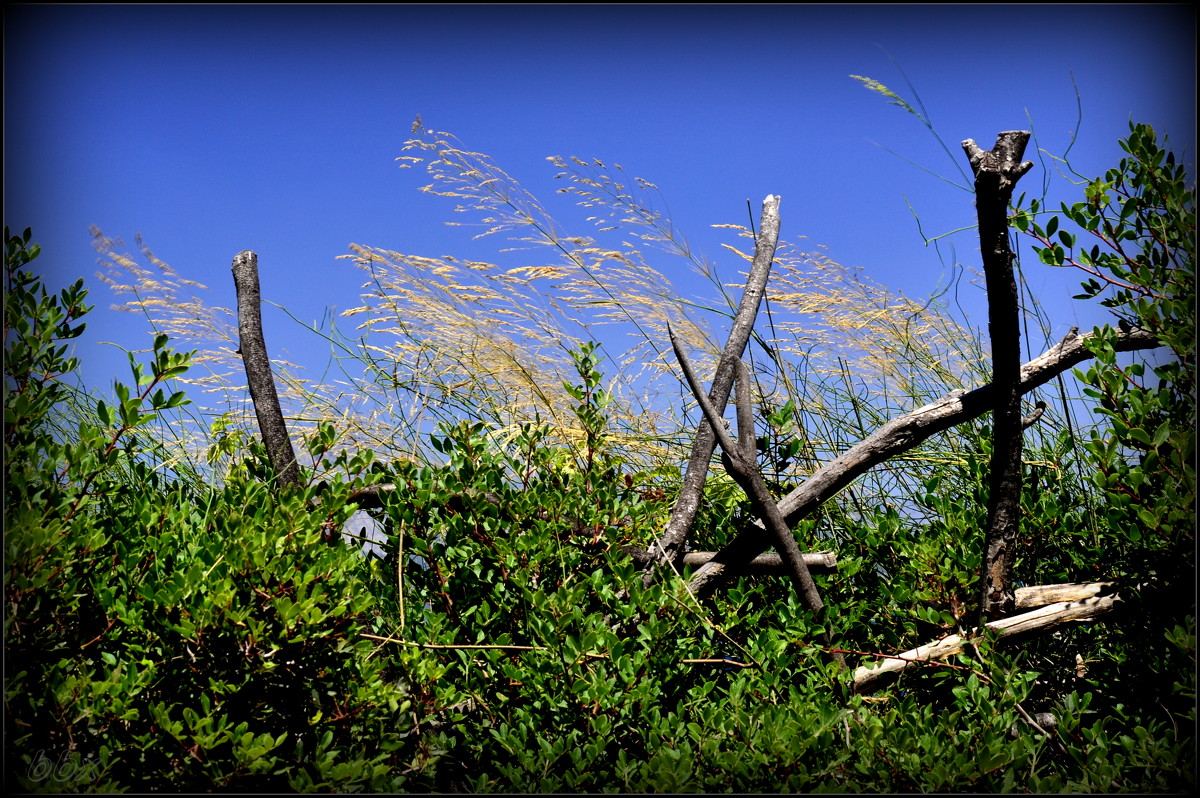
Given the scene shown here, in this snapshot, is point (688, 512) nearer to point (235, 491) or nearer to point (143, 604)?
point (235, 491)

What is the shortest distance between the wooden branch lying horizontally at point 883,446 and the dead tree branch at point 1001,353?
0.44 feet

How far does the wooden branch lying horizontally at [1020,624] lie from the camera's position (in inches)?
79.9

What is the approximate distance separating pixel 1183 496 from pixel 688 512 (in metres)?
1.06

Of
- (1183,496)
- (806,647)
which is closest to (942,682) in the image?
(806,647)

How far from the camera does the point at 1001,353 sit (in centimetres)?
198

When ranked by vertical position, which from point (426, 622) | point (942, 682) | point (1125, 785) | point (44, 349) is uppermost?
point (44, 349)

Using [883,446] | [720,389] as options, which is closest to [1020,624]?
[883,446]

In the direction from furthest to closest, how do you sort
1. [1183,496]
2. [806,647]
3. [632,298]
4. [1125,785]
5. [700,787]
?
[632,298]
[806,647]
[1183,496]
[1125,785]
[700,787]

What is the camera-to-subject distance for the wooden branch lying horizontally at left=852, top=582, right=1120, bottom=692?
203 centimetres

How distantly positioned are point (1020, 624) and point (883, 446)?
50 centimetres

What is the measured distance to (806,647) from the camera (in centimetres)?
197

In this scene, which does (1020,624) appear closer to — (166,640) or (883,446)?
(883,446)

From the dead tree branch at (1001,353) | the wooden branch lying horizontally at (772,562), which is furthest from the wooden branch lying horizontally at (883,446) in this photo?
the dead tree branch at (1001,353)

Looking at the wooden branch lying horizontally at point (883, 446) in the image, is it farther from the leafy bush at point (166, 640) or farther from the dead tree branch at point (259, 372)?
the dead tree branch at point (259, 372)
